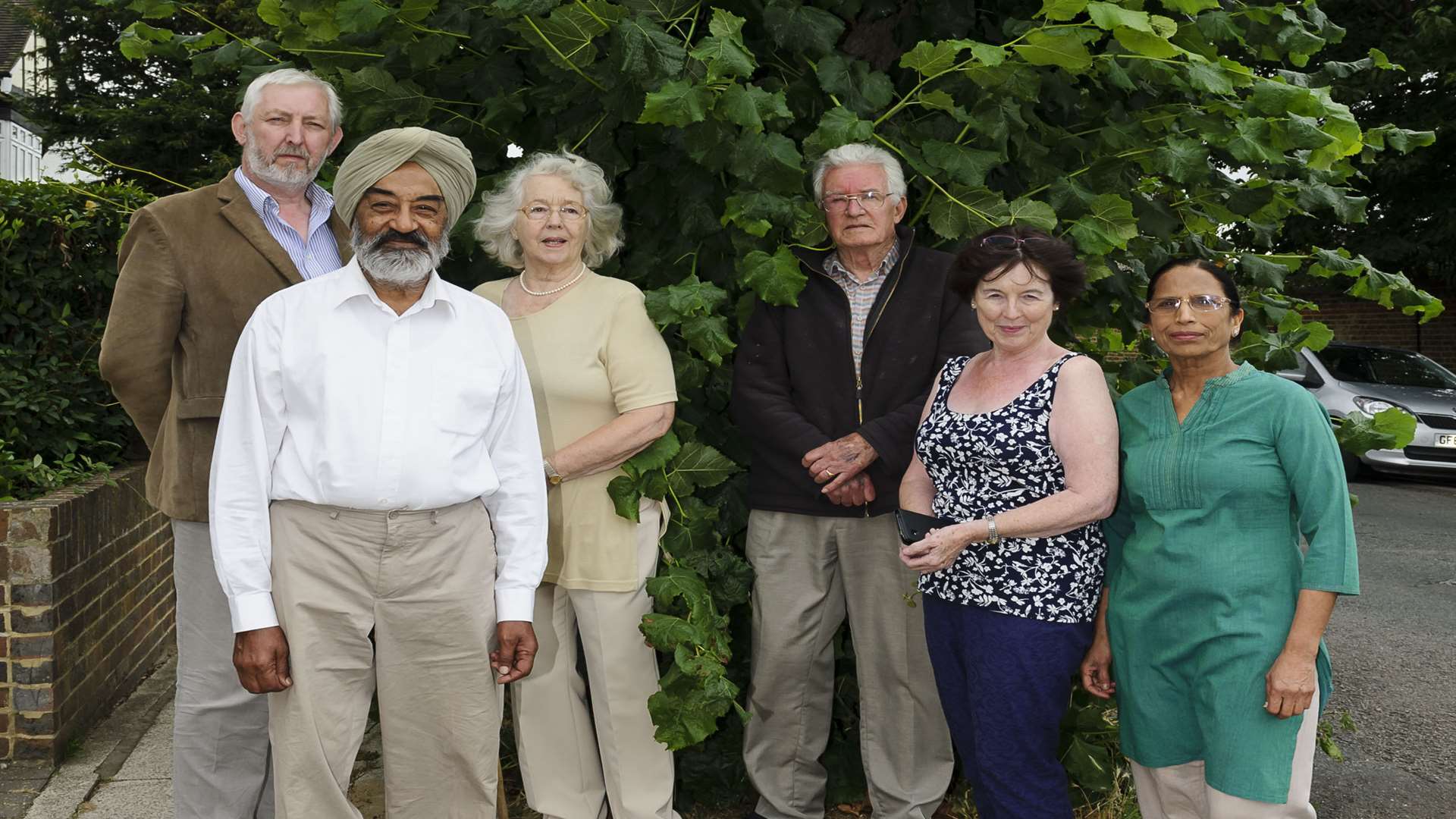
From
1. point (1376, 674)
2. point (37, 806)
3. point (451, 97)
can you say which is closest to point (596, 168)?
point (451, 97)

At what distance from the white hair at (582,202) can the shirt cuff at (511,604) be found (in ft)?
3.38

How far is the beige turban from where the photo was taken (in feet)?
8.82

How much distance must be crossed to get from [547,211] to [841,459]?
103cm

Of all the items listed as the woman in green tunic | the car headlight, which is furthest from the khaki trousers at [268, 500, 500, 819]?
the car headlight

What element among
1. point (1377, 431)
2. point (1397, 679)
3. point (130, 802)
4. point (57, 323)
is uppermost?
point (57, 323)

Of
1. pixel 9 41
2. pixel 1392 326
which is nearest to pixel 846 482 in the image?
pixel 1392 326

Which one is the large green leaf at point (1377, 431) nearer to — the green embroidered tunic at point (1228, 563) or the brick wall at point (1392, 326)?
the green embroidered tunic at point (1228, 563)

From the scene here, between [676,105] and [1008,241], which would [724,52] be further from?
[1008,241]

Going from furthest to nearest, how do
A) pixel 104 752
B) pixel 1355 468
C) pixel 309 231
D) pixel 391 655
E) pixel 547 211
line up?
1. pixel 1355 468
2. pixel 104 752
3. pixel 547 211
4. pixel 309 231
5. pixel 391 655

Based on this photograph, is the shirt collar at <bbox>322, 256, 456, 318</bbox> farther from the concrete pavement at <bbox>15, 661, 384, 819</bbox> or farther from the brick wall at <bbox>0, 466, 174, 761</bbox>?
the brick wall at <bbox>0, 466, 174, 761</bbox>

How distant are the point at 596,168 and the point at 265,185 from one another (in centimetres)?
86

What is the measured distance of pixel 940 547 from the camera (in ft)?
9.19

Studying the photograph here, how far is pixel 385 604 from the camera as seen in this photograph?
102 inches

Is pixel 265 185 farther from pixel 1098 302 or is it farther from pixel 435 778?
pixel 1098 302
